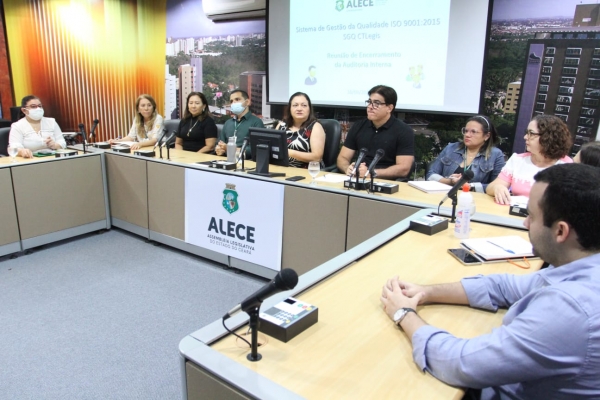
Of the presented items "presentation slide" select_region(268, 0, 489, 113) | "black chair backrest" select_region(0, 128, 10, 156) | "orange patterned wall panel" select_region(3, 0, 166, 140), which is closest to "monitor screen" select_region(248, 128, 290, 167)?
"presentation slide" select_region(268, 0, 489, 113)

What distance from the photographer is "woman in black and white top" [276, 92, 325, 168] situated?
374 centimetres

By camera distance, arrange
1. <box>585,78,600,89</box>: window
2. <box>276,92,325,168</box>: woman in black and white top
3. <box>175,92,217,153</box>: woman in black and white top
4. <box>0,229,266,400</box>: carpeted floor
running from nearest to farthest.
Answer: <box>0,229,266,400</box>: carpeted floor < <box>585,78,600,89</box>: window < <box>276,92,325,168</box>: woman in black and white top < <box>175,92,217,153</box>: woman in black and white top

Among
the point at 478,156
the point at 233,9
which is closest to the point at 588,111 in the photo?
the point at 478,156

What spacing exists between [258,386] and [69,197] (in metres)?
3.51

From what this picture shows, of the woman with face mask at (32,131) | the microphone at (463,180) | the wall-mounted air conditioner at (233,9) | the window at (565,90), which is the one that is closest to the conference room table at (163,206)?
the microphone at (463,180)

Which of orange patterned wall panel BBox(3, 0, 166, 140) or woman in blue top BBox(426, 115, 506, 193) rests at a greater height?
orange patterned wall panel BBox(3, 0, 166, 140)

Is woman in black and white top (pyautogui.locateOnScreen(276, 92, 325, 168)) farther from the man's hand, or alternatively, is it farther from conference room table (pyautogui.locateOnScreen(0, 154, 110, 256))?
the man's hand

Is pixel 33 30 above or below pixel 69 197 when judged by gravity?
above

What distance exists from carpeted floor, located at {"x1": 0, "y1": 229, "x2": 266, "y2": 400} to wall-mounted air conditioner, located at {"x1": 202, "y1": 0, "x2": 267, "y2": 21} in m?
2.98

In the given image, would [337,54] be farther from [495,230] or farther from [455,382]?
[455,382]

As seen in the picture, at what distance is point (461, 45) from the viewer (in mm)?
3768

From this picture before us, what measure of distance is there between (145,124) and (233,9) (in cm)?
177

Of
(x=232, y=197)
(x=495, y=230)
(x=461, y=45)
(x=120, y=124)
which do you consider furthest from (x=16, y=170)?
(x=461, y=45)

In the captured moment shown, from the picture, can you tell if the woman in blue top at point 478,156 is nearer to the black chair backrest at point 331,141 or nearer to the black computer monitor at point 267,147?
the black chair backrest at point 331,141
